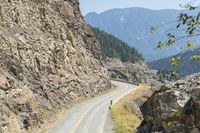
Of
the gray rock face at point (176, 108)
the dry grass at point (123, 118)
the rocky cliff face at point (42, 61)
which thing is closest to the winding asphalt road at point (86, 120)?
the dry grass at point (123, 118)

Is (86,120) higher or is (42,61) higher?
(42,61)

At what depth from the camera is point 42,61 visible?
56.5 meters

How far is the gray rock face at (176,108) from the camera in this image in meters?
18.3

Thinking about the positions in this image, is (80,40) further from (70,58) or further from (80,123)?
(80,123)

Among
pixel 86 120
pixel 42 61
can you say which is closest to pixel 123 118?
pixel 86 120

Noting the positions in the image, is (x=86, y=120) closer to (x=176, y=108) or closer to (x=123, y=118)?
(x=123, y=118)

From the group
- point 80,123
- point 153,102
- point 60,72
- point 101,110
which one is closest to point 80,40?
point 60,72

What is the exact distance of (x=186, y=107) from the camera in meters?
19.1

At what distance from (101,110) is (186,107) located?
3773cm

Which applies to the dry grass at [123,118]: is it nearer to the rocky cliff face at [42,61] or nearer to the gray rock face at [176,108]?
the rocky cliff face at [42,61]

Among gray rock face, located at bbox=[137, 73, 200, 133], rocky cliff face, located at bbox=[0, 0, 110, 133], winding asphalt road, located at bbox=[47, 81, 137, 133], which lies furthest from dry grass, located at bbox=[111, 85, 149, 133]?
gray rock face, located at bbox=[137, 73, 200, 133]

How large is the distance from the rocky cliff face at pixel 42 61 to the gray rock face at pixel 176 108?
1518 cm

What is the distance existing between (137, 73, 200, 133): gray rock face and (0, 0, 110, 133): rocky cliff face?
1518 centimetres

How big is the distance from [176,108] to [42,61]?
38714 mm
